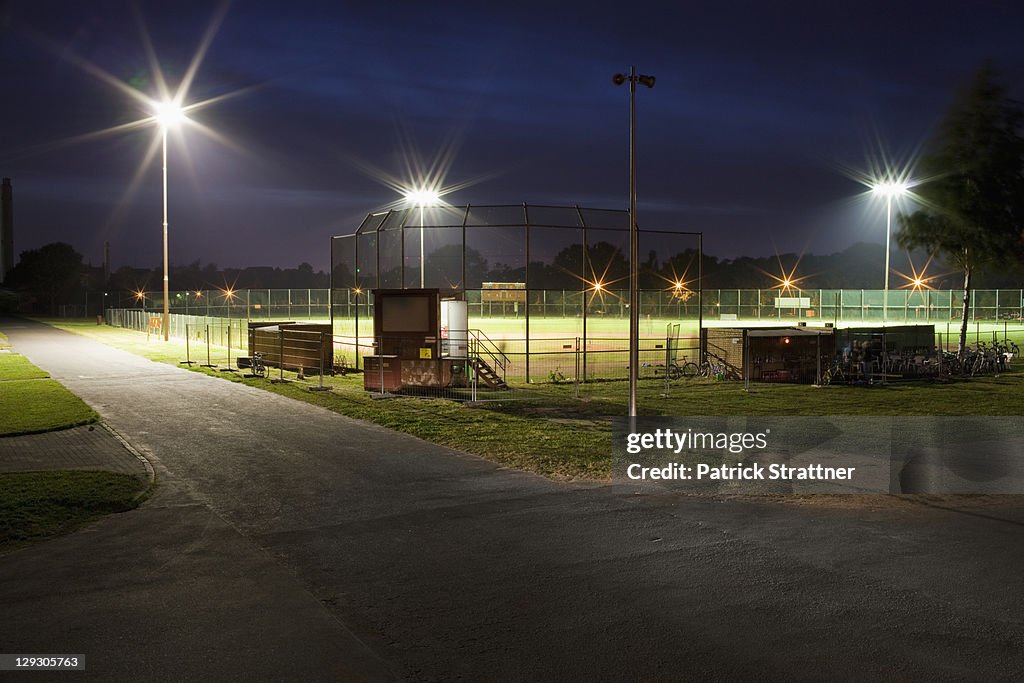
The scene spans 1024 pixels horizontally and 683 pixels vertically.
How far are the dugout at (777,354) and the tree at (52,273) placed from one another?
10601 centimetres

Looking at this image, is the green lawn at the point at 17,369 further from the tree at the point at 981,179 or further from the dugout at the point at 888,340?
the tree at the point at 981,179

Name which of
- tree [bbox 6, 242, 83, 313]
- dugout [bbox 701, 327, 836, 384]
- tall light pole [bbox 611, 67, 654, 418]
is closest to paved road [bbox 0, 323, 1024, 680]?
tall light pole [bbox 611, 67, 654, 418]

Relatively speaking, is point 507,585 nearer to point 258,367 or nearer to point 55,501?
point 55,501

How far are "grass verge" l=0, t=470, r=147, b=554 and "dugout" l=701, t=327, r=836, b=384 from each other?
1800 centimetres

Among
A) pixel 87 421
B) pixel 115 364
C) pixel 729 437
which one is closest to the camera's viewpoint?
pixel 729 437

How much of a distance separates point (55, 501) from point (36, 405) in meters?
10.1

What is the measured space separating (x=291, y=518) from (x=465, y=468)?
326 centimetres

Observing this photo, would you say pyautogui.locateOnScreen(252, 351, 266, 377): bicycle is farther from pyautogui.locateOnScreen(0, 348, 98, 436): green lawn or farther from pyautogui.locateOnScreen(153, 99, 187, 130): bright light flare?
pyautogui.locateOnScreen(153, 99, 187, 130): bright light flare

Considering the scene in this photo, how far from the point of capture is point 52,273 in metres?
113

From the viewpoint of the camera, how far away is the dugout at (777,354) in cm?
2495

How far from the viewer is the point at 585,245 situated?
25484mm

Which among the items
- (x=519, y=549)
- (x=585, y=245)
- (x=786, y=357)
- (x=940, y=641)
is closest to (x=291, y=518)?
(x=519, y=549)

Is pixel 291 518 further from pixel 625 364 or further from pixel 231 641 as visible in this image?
pixel 625 364

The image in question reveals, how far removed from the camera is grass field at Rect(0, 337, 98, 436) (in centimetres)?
1600
